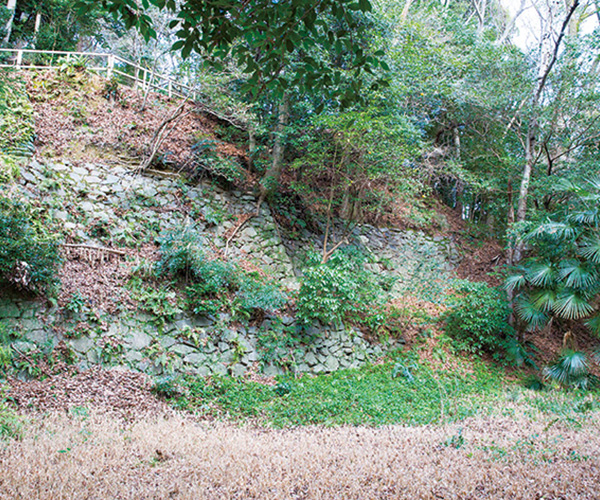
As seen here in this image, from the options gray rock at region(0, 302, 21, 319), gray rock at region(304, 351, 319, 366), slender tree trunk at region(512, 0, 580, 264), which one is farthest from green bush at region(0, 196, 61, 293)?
slender tree trunk at region(512, 0, 580, 264)

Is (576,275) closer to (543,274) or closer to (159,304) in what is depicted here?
(543,274)

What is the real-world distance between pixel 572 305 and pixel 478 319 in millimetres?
1948

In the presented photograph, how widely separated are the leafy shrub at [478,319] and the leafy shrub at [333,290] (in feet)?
7.55

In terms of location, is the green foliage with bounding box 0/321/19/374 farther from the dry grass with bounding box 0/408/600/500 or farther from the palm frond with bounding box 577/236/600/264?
the palm frond with bounding box 577/236/600/264

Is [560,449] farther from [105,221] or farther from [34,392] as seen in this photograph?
[105,221]

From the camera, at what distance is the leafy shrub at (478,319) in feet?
31.0

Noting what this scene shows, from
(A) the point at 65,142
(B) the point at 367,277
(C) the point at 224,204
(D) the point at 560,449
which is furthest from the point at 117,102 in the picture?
(D) the point at 560,449

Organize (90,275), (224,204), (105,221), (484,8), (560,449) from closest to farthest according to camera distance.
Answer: (560,449) < (90,275) < (105,221) < (224,204) < (484,8)

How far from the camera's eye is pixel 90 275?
6.72 m

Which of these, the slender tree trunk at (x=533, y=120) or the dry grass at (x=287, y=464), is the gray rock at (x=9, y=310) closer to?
the dry grass at (x=287, y=464)

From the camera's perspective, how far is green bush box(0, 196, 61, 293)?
17.6 feet

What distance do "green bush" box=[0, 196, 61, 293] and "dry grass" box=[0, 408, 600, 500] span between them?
7.64 ft

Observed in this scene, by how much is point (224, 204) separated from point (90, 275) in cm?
393

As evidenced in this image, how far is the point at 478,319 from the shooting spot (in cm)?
935
